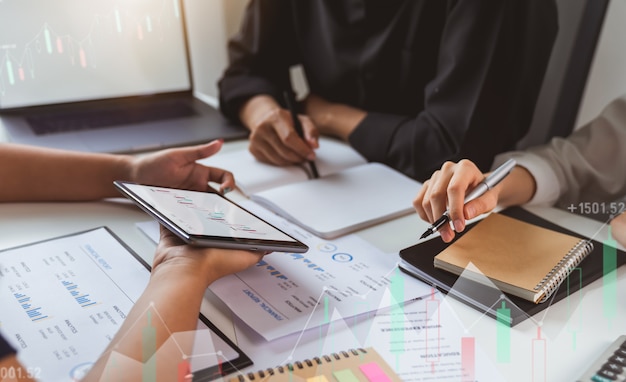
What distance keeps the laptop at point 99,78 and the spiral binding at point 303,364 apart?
66 cm

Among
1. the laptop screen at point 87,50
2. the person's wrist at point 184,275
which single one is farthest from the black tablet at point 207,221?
the laptop screen at point 87,50

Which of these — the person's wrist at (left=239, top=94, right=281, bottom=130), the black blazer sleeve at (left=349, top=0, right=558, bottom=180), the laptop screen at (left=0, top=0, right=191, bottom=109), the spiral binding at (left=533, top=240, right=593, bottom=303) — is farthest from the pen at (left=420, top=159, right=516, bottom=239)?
the laptop screen at (left=0, top=0, right=191, bottom=109)

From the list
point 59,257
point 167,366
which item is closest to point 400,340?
point 167,366

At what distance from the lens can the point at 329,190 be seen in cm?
86

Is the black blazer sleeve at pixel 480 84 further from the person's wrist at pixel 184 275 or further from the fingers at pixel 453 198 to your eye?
the person's wrist at pixel 184 275

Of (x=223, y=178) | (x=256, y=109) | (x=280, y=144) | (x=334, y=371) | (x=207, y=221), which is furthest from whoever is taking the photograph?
(x=256, y=109)

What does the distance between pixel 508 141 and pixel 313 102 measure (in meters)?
0.43

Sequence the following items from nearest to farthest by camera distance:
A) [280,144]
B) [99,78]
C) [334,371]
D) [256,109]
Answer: [334,371] < [280,144] < [256,109] < [99,78]

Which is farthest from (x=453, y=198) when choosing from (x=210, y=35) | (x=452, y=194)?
(x=210, y=35)

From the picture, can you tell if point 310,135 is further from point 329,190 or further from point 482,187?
point 482,187

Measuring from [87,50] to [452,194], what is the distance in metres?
0.90

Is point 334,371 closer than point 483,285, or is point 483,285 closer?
point 334,371

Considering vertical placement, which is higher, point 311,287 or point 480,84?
point 480,84

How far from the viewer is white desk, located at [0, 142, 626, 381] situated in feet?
1.65
